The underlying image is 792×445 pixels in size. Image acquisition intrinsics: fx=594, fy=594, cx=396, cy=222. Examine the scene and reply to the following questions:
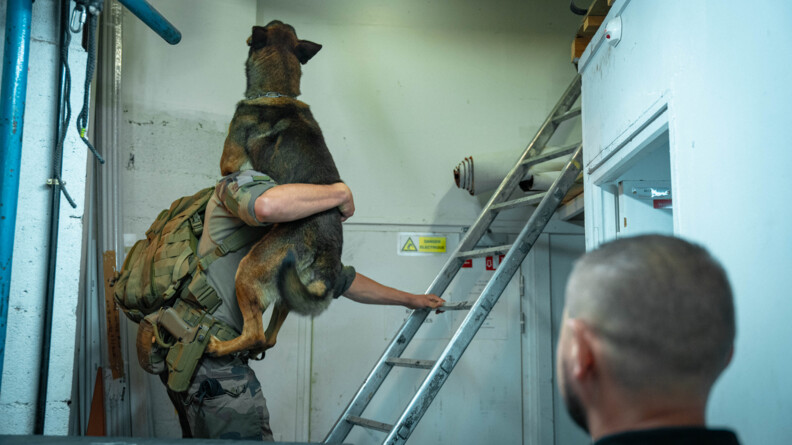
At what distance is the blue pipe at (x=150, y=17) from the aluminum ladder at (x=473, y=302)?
174 cm

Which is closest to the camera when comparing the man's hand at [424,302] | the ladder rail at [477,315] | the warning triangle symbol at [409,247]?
the ladder rail at [477,315]

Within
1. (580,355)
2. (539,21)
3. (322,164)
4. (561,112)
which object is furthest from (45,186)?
(539,21)

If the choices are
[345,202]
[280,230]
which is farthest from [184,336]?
[345,202]

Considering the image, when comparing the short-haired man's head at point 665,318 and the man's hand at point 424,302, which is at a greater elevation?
the short-haired man's head at point 665,318

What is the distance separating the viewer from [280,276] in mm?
2227

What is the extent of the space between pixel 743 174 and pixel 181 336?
1822 millimetres

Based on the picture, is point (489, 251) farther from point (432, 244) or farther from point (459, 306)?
point (432, 244)

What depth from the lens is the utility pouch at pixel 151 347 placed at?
2188 millimetres

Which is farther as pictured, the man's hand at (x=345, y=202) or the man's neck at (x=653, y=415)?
the man's hand at (x=345, y=202)

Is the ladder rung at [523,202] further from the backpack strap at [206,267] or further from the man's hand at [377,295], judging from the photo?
the backpack strap at [206,267]

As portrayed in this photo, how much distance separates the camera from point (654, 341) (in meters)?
0.74

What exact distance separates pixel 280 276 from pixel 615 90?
143 cm

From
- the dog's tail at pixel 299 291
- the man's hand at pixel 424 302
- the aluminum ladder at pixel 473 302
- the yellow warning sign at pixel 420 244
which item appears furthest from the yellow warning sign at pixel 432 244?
the dog's tail at pixel 299 291

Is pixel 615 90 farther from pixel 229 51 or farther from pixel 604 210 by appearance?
pixel 229 51
